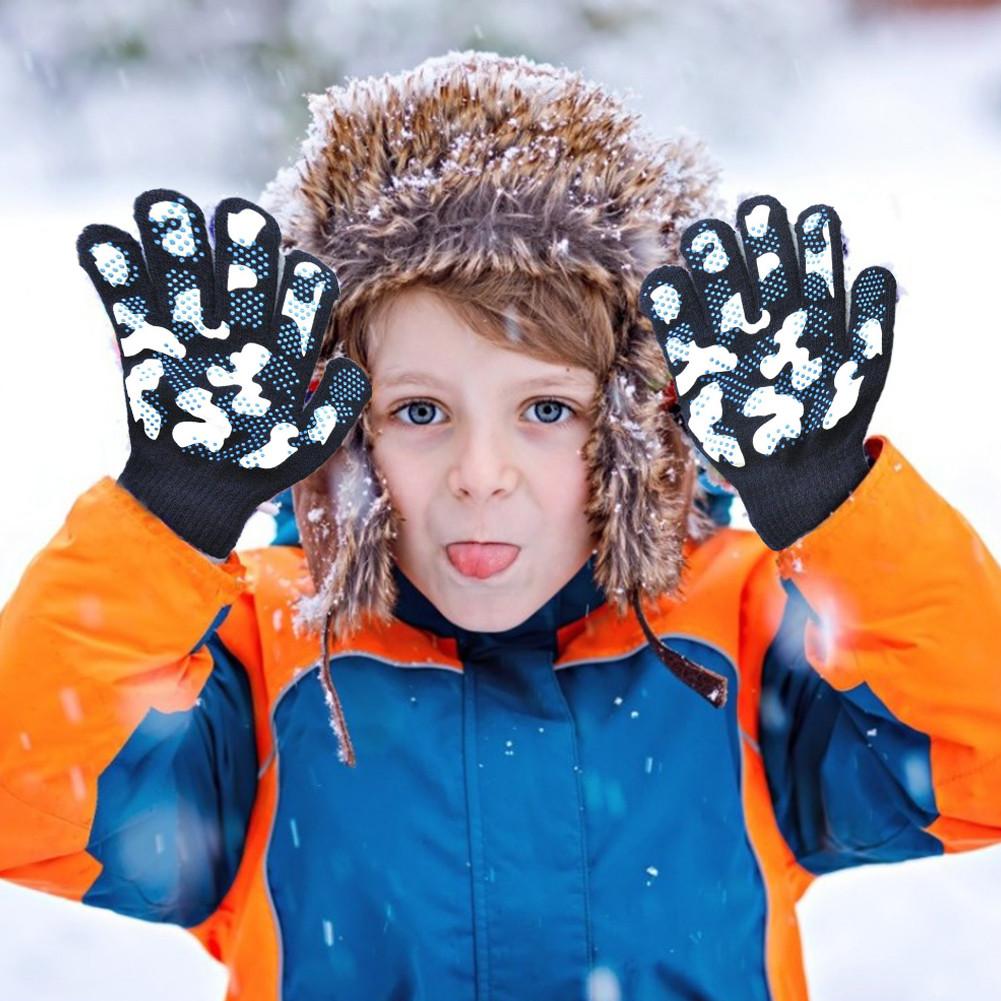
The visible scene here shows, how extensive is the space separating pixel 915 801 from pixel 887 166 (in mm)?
4200

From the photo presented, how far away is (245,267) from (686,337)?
47 centimetres

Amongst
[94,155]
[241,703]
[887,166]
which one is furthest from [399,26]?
[241,703]

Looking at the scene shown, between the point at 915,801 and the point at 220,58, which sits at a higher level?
the point at 220,58

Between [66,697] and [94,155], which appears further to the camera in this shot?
[94,155]

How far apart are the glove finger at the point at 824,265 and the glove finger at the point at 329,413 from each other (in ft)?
Result: 1.62

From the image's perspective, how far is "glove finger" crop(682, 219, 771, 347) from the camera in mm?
1464

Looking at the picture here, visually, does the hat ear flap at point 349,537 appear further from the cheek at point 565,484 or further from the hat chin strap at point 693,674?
the hat chin strap at point 693,674

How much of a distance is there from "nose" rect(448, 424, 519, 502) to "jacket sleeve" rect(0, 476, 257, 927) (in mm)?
267

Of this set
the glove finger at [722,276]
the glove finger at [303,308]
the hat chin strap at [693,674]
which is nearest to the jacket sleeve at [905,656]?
the hat chin strap at [693,674]

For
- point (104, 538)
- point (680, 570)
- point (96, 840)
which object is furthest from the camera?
point (680, 570)

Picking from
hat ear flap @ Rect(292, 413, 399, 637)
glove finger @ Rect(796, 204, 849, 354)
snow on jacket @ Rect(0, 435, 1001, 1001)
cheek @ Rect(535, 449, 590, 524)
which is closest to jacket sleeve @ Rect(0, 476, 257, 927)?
snow on jacket @ Rect(0, 435, 1001, 1001)

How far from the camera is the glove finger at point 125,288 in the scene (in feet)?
4.71

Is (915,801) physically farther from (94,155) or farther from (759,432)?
(94,155)

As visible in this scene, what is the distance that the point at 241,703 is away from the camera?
173cm
